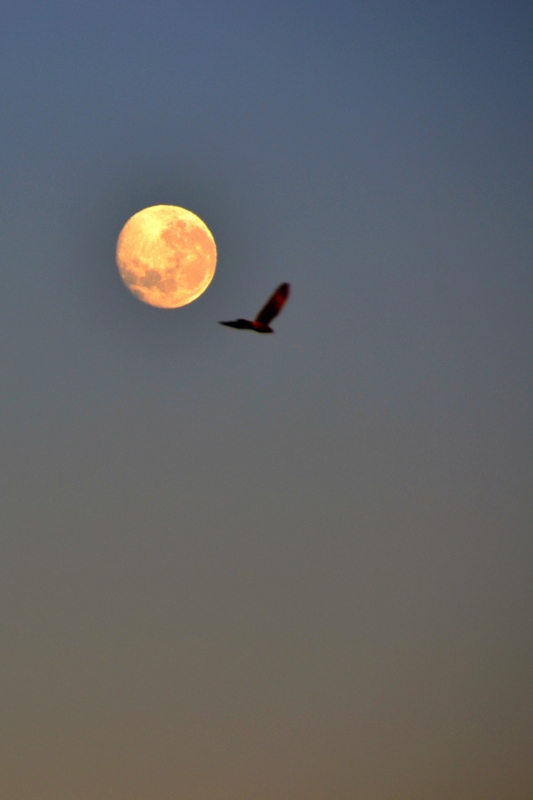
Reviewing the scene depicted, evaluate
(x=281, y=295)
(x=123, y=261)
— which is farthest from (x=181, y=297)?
(x=281, y=295)

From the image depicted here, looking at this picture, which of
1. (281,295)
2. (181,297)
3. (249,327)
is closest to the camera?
(249,327)

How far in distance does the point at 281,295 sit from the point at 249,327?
2.36 m

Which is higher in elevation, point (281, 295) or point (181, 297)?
point (181, 297)

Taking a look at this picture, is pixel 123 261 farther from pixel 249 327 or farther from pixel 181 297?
pixel 249 327

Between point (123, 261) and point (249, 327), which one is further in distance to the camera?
point (123, 261)

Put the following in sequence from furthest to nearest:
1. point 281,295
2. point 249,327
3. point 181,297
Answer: point 181,297, point 281,295, point 249,327

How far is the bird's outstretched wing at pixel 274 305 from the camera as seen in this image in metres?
31.3

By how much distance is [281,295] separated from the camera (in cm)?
3183

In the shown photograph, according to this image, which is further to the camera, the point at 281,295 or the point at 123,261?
the point at 123,261

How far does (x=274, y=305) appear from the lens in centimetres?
3170

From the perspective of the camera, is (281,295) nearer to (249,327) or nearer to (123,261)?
(249,327)

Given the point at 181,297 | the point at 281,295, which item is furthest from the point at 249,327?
the point at 181,297

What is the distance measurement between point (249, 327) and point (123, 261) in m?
47.6

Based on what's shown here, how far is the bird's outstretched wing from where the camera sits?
31.3 meters
